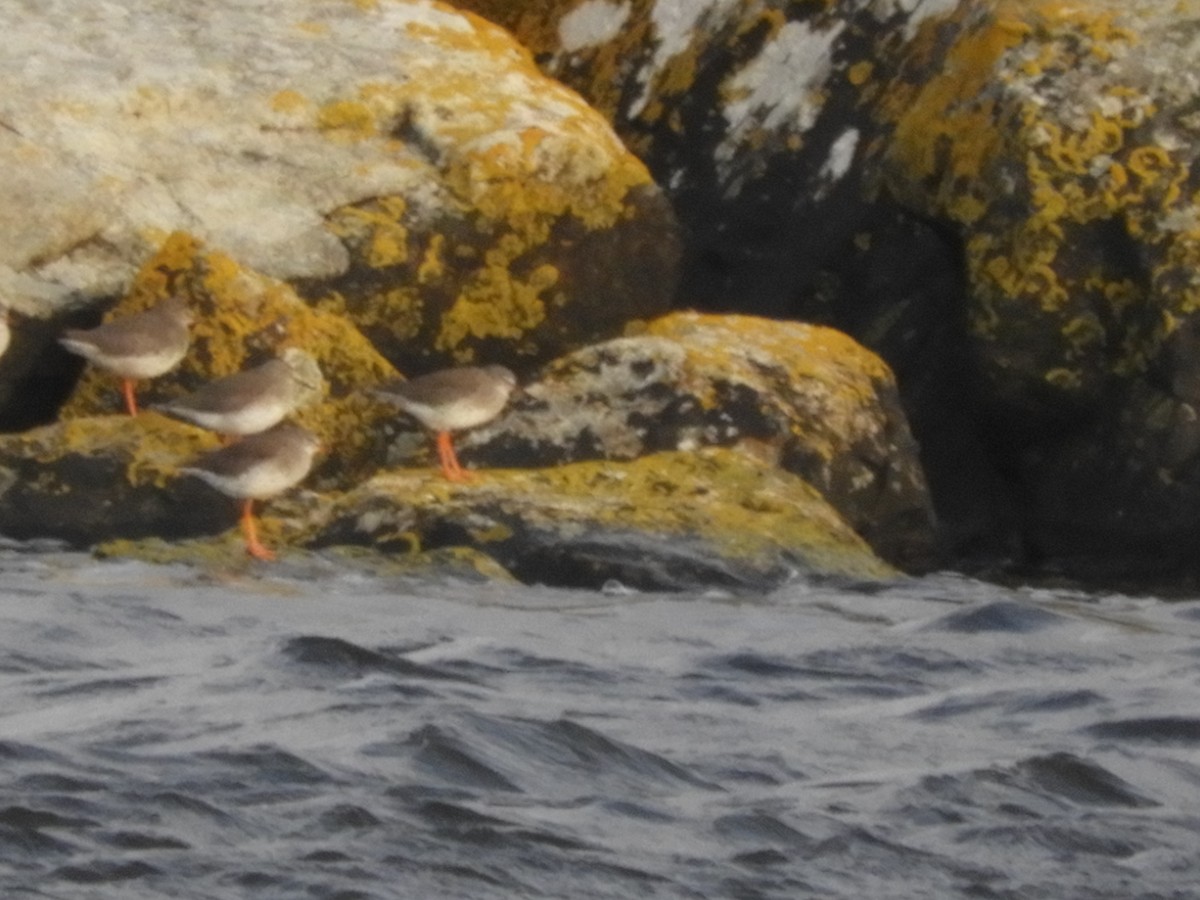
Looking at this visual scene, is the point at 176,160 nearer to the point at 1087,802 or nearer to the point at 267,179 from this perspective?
the point at 267,179

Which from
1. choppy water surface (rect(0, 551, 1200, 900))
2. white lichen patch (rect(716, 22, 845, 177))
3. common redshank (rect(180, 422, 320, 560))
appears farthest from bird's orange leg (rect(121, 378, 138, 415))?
white lichen patch (rect(716, 22, 845, 177))

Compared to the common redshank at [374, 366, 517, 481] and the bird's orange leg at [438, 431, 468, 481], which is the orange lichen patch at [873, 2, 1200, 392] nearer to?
the common redshank at [374, 366, 517, 481]

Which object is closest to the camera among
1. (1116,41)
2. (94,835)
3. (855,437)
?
(94,835)

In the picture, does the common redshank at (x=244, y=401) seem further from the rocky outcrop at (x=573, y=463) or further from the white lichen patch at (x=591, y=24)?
the white lichen patch at (x=591, y=24)

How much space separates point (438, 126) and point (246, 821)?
7.31 m

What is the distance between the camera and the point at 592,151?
1332 centimetres

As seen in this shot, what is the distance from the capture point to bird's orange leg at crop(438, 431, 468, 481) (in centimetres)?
1130

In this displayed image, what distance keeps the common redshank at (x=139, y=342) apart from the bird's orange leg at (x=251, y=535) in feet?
2.90

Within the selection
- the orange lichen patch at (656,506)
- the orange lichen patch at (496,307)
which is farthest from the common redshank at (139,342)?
the orange lichen patch at (496,307)

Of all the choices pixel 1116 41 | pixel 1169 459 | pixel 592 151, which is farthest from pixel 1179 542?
pixel 592 151

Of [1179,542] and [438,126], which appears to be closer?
[1179,542]

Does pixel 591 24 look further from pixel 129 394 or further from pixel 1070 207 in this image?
pixel 129 394

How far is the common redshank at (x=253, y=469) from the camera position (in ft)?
36.1

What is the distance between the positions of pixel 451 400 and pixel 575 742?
4.09 meters
